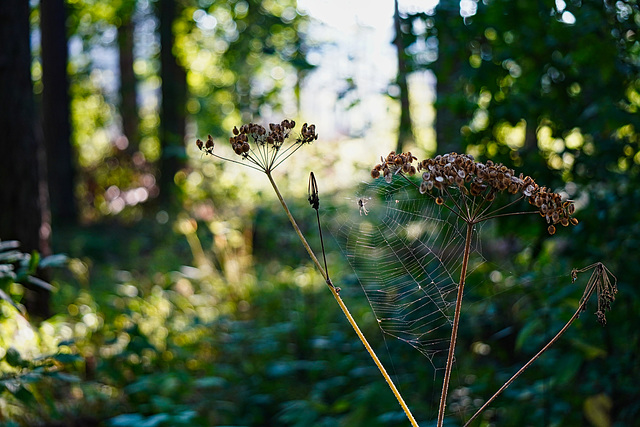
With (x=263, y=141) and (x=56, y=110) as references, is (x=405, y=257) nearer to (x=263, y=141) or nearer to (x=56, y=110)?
(x=263, y=141)

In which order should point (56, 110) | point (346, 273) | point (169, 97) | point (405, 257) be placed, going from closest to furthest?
point (405, 257), point (346, 273), point (56, 110), point (169, 97)

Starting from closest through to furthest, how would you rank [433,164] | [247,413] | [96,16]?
1. [433,164]
2. [247,413]
3. [96,16]

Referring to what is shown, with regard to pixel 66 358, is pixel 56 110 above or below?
above

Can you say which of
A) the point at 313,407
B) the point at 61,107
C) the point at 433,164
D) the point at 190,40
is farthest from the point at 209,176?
the point at 433,164

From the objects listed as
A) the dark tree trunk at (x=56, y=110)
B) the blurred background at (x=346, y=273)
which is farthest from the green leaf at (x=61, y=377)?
the dark tree trunk at (x=56, y=110)

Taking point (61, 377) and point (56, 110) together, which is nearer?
point (61, 377)

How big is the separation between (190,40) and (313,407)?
11900 millimetres

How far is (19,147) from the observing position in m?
4.41

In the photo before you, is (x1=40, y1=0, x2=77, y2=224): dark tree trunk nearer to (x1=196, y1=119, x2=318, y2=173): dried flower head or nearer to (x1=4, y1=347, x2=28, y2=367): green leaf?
(x1=4, y1=347, x2=28, y2=367): green leaf

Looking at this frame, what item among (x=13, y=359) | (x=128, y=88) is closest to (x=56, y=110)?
(x=128, y=88)

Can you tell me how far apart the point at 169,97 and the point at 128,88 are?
3251 millimetres

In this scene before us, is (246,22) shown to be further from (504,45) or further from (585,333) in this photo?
(585,333)

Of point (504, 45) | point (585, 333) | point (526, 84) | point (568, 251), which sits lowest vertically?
point (585, 333)

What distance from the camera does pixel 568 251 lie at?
8.03ft
